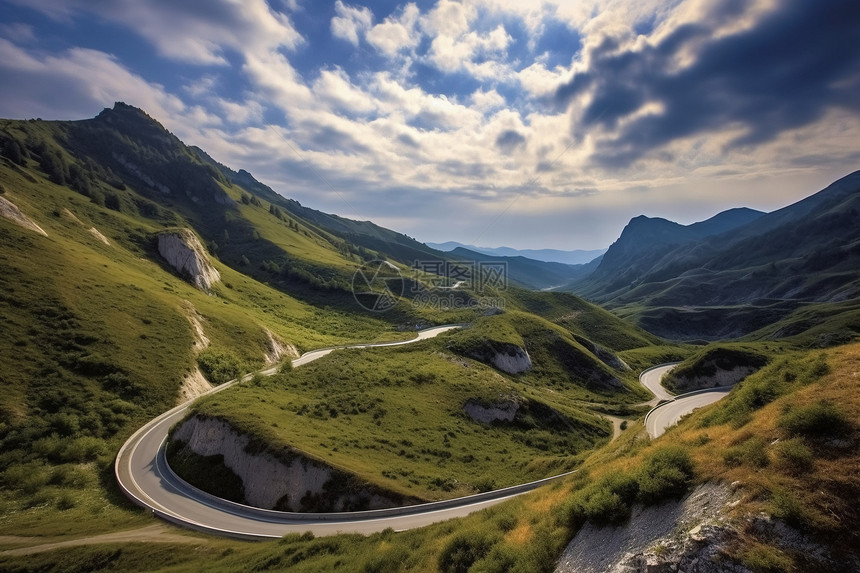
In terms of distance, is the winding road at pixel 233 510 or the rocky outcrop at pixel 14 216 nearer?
the winding road at pixel 233 510

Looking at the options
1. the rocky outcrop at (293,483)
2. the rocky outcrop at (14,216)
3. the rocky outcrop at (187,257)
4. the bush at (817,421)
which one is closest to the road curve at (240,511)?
the rocky outcrop at (293,483)

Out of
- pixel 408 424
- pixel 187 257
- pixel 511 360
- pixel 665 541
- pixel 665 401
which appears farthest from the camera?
pixel 187 257

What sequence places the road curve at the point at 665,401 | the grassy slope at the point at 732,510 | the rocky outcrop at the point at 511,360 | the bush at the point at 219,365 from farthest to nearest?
the rocky outcrop at the point at 511,360 → the bush at the point at 219,365 → the road curve at the point at 665,401 → the grassy slope at the point at 732,510

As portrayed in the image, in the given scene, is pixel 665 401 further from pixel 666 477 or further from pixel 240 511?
pixel 240 511

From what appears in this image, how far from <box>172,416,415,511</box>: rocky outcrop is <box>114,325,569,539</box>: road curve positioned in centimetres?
133

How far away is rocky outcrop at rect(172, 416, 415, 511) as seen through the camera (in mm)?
31188

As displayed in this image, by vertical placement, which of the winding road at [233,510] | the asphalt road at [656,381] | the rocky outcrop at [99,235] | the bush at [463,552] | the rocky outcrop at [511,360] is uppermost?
the rocky outcrop at [99,235]

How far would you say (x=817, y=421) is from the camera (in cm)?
1123

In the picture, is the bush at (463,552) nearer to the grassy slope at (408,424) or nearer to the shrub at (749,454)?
the shrub at (749,454)

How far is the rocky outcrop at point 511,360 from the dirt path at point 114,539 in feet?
202

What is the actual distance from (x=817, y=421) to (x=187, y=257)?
13219 centimetres

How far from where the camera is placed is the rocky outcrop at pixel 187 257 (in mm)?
107188

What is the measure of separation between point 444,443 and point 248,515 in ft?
74.4

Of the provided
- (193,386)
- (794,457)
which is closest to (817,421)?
(794,457)
